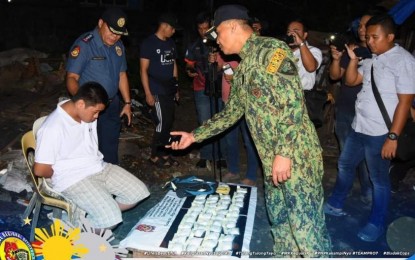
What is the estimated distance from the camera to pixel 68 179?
3.36 m

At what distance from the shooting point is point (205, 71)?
5.07 meters

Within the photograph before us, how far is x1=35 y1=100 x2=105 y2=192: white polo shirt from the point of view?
315cm

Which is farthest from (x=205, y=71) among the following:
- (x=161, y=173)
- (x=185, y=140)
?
(x=185, y=140)

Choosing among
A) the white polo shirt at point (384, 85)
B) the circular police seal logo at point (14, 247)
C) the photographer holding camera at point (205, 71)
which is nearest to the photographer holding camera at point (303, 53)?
the white polo shirt at point (384, 85)

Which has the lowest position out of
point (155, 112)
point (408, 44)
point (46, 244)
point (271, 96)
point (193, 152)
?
point (193, 152)

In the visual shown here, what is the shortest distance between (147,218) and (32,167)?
1.17 m

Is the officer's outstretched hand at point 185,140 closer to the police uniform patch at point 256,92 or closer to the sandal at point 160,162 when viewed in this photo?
the police uniform patch at point 256,92

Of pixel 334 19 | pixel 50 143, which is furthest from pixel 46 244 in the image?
pixel 334 19

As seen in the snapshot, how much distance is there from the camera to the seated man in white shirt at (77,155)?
10.4 ft

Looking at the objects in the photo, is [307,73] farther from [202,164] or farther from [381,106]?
[202,164]

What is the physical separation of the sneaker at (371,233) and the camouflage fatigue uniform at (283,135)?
1.18 metres

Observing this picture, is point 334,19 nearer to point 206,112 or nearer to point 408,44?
point 408,44

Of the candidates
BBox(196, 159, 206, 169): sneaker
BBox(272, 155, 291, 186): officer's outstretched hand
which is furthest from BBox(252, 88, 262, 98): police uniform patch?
BBox(196, 159, 206, 169): sneaker

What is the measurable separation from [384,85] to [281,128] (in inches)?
61.5
